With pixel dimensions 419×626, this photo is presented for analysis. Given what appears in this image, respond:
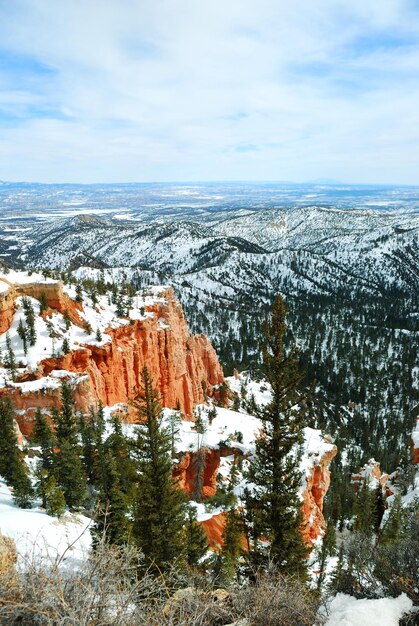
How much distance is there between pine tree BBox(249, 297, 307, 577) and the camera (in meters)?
17.5

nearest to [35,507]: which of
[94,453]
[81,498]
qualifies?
[81,498]

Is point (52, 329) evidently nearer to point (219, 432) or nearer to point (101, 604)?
point (219, 432)

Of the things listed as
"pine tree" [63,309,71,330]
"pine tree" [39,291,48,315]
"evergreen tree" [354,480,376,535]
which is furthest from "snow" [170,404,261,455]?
"pine tree" [39,291,48,315]

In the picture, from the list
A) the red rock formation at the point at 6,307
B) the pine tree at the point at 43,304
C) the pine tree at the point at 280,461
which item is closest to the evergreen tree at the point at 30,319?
the pine tree at the point at 43,304

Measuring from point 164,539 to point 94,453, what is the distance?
64.3ft

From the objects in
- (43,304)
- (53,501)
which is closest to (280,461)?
(53,501)

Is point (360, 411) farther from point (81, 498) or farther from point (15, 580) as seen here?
point (15, 580)

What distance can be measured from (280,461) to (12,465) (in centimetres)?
2295

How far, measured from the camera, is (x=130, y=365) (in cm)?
5675

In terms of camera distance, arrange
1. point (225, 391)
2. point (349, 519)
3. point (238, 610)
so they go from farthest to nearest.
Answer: point (225, 391), point (349, 519), point (238, 610)

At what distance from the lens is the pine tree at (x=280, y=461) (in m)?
17.5

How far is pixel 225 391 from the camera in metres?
88.8

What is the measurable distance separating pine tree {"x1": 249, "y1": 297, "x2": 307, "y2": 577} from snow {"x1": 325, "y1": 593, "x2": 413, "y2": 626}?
22.6 feet

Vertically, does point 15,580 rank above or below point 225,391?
above
